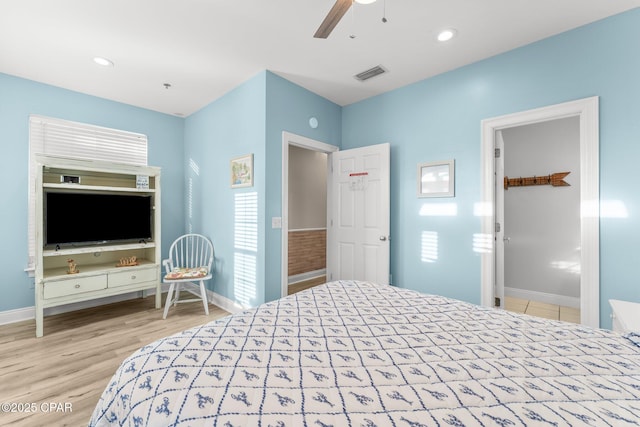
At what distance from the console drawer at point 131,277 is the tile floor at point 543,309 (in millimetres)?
4457

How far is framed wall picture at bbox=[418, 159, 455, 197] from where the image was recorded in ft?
9.46

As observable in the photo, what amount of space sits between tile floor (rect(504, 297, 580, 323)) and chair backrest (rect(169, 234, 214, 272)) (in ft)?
13.0

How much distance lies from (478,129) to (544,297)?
2546 mm

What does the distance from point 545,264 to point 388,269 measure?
224cm

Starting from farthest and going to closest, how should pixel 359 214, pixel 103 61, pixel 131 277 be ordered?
pixel 359 214 < pixel 131 277 < pixel 103 61

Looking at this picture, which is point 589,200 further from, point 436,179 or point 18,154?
point 18,154

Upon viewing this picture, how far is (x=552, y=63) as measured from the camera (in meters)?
2.35

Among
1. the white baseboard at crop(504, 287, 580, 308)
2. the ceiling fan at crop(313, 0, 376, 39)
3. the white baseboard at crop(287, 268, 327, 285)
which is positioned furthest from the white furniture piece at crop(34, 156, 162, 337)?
the white baseboard at crop(504, 287, 580, 308)

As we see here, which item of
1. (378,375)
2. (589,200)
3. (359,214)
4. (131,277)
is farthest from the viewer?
(359,214)

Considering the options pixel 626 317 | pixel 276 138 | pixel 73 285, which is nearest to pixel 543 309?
pixel 626 317

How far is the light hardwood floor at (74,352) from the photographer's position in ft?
5.74

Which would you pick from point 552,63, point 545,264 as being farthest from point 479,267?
point 552,63

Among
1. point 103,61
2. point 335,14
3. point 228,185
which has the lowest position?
point 228,185

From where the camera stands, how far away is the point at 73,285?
9.37 feet
